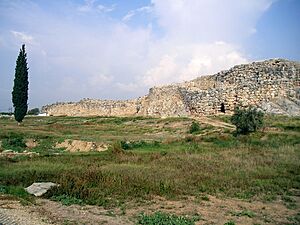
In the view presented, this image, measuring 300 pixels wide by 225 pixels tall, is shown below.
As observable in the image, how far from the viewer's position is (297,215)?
8.38 m

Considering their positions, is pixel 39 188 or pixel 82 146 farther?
pixel 82 146

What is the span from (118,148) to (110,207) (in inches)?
386

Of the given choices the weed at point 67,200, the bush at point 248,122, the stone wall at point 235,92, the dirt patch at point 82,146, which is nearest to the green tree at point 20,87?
the dirt patch at point 82,146

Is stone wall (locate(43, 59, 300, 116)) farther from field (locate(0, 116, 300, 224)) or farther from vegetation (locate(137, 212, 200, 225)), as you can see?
vegetation (locate(137, 212, 200, 225))

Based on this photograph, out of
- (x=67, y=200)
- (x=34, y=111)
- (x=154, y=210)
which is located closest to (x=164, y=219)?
(x=154, y=210)

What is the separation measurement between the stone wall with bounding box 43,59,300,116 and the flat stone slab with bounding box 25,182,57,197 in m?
31.2

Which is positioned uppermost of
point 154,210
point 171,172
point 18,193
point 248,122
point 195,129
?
point 248,122

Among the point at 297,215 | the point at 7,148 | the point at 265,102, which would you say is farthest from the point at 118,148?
the point at 265,102

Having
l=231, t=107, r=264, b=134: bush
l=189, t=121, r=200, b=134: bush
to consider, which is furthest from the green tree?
l=231, t=107, r=264, b=134: bush

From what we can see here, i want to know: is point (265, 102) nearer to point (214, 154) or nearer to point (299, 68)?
point (299, 68)

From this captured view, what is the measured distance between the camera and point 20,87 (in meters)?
36.7

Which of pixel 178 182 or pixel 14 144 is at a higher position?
pixel 14 144

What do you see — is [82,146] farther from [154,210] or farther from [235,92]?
[235,92]

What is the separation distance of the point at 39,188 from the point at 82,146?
12269 mm
